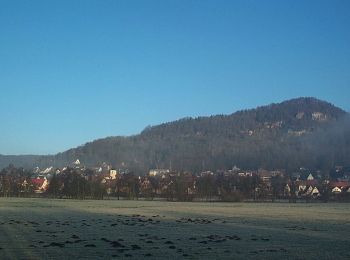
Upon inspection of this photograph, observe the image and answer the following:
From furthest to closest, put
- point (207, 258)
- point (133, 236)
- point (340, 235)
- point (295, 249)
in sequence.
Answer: point (340, 235) → point (133, 236) → point (295, 249) → point (207, 258)

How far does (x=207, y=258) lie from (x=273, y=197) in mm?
123768

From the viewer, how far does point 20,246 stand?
81.7 feet

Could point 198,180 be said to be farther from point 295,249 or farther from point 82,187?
point 295,249

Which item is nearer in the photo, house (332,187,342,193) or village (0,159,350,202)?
village (0,159,350,202)

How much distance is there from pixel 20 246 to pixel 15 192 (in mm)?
119323

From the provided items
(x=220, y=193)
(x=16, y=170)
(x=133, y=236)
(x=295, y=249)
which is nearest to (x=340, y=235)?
(x=295, y=249)

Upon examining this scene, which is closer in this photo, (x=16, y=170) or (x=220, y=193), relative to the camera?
(x=220, y=193)

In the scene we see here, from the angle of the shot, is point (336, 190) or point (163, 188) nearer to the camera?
point (163, 188)

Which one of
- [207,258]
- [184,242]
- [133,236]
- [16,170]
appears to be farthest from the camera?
[16,170]

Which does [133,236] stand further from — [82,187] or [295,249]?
[82,187]

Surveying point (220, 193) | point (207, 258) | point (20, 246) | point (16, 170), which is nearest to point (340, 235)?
point (207, 258)

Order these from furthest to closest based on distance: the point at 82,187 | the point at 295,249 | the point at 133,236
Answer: the point at 82,187
the point at 133,236
the point at 295,249

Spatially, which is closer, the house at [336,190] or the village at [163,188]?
the village at [163,188]

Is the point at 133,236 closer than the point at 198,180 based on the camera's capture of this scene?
Yes
